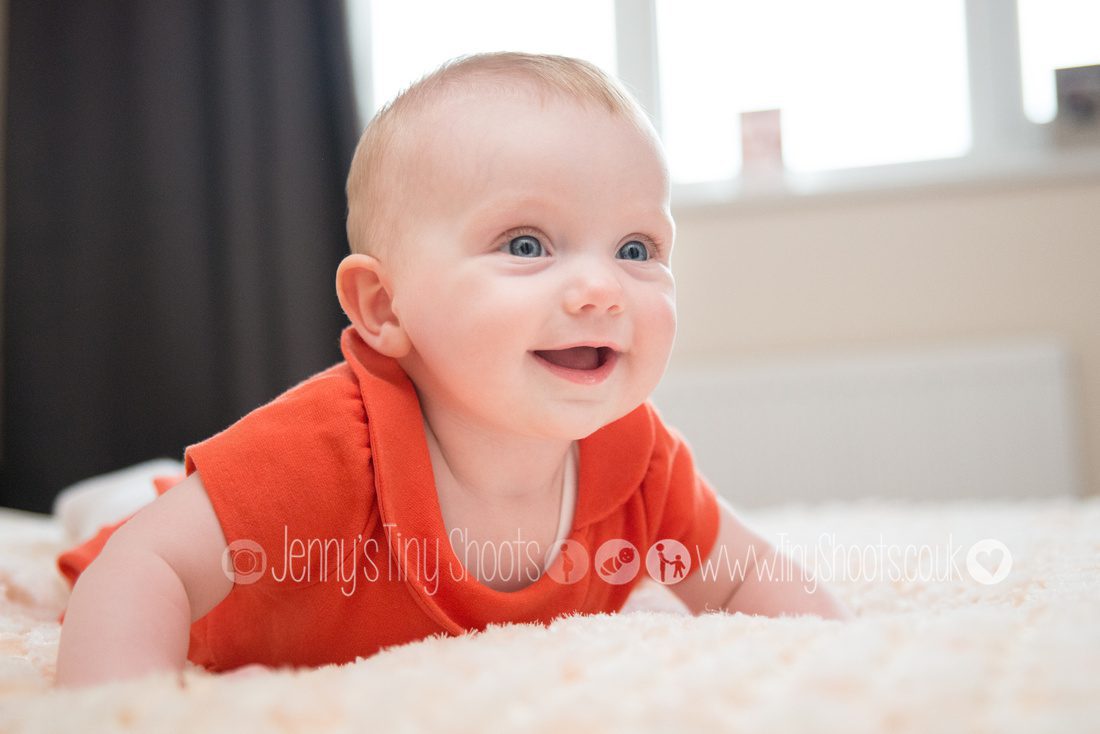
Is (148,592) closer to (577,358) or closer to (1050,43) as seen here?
(577,358)

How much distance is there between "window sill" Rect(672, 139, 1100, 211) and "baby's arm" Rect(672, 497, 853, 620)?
1.76 meters

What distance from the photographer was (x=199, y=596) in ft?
2.40

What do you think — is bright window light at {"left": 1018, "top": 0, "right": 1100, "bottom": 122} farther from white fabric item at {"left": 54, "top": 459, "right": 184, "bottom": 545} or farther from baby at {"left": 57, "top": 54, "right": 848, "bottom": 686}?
white fabric item at {"left": 54, "top": 459, "right": 184, "bottom": 545}

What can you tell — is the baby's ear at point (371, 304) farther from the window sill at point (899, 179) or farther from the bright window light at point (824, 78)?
the bright window light at point (824, 78)

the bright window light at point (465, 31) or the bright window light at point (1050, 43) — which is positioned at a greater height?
the bright window light at point (465, 31)

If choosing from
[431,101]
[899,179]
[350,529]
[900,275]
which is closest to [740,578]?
[350,529]

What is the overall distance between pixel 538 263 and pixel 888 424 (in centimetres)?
186

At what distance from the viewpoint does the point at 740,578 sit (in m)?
1.02

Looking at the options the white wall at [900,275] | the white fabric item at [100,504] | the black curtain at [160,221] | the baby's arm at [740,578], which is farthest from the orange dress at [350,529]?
the black curtain at [160,221]

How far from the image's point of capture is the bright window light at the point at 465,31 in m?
2.94

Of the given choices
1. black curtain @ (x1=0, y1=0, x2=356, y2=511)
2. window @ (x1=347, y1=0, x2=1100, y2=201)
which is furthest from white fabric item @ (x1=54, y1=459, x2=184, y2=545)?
window @ (x1=347, y1=0, x2=1100, y2=201)

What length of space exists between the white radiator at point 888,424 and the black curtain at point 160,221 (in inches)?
43.6

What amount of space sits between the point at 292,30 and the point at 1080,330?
2.26m

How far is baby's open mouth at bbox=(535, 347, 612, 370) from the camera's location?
81 cm
